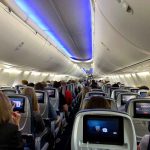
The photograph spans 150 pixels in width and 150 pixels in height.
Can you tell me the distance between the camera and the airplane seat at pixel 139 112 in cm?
531

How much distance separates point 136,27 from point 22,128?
260cm

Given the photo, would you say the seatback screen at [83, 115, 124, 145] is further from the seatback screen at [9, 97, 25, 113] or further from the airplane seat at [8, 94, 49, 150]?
the seatback screen at [9, 97, 25, 113]

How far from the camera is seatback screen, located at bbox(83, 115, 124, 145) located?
11.4 ft

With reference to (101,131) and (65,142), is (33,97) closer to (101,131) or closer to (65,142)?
(65,142)

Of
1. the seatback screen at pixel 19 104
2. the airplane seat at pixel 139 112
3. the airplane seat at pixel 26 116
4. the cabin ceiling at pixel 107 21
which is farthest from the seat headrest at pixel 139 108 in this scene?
the seatback screen at pixel 19 104

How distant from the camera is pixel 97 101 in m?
4.73

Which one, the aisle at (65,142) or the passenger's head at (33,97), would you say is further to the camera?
the aisle at (65,142)

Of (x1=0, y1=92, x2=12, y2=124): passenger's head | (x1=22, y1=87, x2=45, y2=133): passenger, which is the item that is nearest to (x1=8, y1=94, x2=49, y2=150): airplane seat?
(x1=22, y1=87, x2=45, y2=133): passenger

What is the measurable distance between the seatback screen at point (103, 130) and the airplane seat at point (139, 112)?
71.9 inches

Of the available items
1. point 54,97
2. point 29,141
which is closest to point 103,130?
point 29,141

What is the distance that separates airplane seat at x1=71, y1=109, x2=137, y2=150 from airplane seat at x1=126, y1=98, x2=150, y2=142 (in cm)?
183

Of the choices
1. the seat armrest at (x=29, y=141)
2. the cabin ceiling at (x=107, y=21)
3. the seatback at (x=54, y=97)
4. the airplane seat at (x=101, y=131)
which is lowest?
the seat armrest at (x=29, y=141)

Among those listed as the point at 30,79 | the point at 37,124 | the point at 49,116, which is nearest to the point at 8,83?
the point at 30,79

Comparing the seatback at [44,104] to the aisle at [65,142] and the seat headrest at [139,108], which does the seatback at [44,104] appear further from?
the seat headrest at [139,108]
